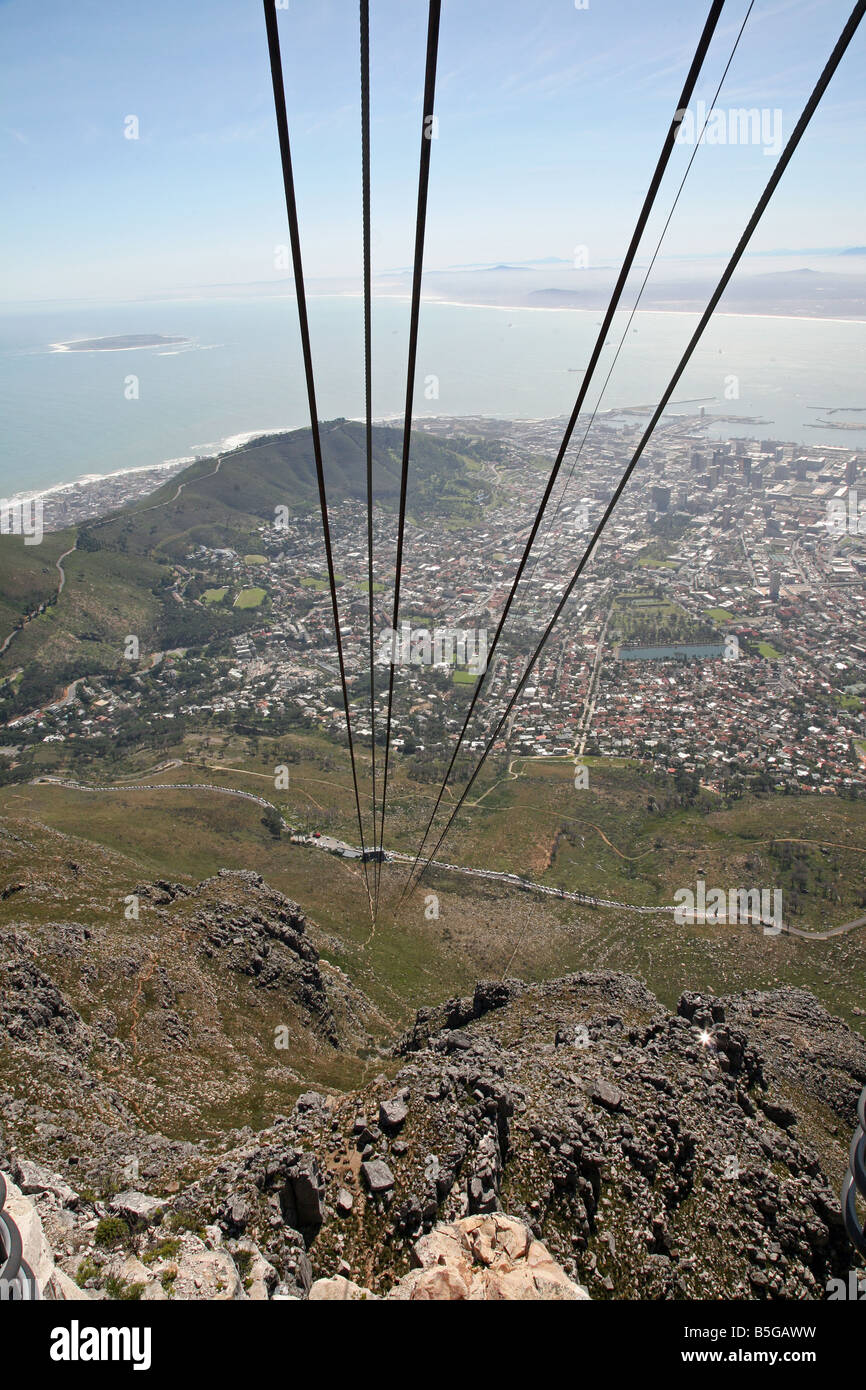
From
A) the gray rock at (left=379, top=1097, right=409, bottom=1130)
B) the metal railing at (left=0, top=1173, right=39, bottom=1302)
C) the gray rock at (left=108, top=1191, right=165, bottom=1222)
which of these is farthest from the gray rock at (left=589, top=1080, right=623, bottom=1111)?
the metal railing at (left=0, top=1173, right=39, bottom=1302)

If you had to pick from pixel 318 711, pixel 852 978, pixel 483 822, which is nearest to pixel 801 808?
pixel 852 978

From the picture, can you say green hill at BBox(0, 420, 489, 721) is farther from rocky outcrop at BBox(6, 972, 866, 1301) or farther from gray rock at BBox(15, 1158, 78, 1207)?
rocky outcrop at BBox(6, 972, 866, 1301)

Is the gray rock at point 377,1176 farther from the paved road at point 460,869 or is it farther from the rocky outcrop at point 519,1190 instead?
the paved road at point 460,869

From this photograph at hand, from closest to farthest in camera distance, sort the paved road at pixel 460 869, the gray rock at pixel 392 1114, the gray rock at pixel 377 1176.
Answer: the gray rock at pixel 377 1176 → the gray rock at pixel 392 1114 → the paved road at pixel 460 869

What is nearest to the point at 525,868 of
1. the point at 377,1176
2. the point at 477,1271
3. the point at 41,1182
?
the point at 377,1176

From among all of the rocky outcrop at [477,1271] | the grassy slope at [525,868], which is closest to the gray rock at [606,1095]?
the rocky outcrop at [477,1271]

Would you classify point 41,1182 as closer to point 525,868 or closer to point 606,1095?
point 606,1095

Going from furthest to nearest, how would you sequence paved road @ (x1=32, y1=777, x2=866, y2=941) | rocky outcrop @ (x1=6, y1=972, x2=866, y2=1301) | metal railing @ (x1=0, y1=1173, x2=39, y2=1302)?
1. paved road @ (x1=32, y1=777, x2=866, y2=941)
2. rocky outcrop @ (x1=6, y1=972, x2=866, y2=1301)
3. metal railing @ (x1=0, y1=1173, x2=39, y2=1302)

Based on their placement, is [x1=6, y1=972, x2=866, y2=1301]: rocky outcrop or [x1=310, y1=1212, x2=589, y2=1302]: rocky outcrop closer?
[x1=310, y1=1212, x2=589, y2=1302]: rocky outcrop

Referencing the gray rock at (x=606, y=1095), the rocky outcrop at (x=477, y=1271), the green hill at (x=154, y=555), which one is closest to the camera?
the rocky outcrop at (x=477, y=1271)

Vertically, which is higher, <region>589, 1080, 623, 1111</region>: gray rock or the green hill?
the green hill
